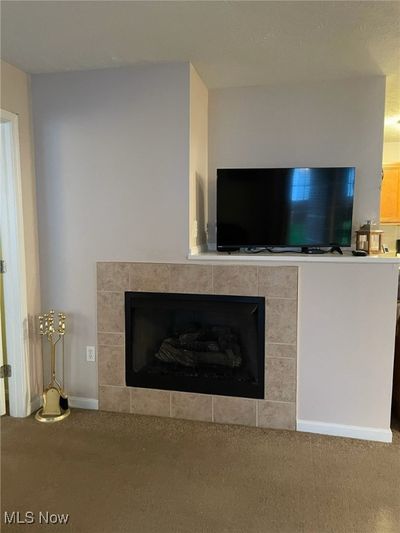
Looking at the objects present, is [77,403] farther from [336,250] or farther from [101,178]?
[336,250]

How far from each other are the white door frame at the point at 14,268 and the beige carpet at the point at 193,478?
0.24 metres

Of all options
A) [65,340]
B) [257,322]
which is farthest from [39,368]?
[257,322]

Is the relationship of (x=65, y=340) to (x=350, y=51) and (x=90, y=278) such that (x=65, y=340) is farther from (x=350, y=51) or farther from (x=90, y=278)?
(x=350, y=51)

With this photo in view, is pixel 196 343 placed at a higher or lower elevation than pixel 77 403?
higher

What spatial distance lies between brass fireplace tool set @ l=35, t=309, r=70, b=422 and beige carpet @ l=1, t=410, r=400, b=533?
0.11 metres

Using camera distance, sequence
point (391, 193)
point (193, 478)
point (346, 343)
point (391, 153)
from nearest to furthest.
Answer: point (193, 478) → point (346, 343) → point (391, 193) → point (391, 153)

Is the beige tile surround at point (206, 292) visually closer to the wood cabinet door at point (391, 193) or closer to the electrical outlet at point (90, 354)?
the electrical outlet at point (90, 354)

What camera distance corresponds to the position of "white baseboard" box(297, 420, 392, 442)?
242 cm

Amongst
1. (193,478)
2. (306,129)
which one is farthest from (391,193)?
(193,478)

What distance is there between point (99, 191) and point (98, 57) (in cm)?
85

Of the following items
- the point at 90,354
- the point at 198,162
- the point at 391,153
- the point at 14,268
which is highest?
the point at 391,153

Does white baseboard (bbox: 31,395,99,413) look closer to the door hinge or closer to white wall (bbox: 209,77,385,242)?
the door hinge

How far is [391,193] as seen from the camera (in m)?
4.61

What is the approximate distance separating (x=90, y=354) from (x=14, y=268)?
2.70ft
